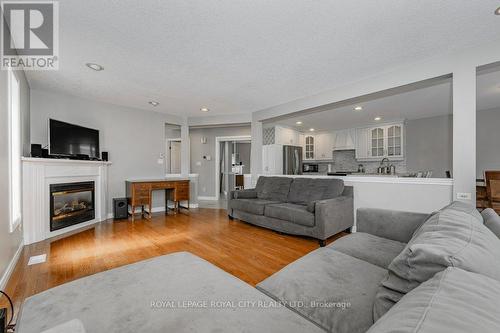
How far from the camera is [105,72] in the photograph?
2.97 metres

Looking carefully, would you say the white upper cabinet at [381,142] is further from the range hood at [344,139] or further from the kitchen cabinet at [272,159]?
the kitchen cabinet at [272,159]

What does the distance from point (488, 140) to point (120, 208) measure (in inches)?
311

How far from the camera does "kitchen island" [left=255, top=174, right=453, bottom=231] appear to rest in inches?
104

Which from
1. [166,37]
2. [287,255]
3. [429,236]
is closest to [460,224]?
[429,236]

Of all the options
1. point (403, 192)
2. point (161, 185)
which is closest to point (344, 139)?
point (403, 192)

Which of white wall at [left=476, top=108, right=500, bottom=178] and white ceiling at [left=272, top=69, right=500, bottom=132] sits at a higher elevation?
white ceiling at [left=272, top=69, right=500, bottom=132]

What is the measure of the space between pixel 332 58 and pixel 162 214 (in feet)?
14.6

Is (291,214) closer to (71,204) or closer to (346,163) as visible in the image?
(71,204)

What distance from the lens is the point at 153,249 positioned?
9.03ft

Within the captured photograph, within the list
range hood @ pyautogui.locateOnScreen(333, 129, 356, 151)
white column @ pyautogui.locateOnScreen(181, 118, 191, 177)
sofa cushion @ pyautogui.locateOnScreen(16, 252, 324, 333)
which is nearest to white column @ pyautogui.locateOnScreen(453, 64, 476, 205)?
sofa cushion @ pyautogui.locateOnScreen(16, 252, 324, 333)

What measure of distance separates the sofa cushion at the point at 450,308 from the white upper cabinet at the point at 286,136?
547 cm

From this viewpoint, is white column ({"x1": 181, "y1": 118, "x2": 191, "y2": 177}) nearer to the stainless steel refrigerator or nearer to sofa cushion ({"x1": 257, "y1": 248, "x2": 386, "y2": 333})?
the stainless steel refrigerator

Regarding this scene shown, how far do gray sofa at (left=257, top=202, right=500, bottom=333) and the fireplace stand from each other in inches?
146

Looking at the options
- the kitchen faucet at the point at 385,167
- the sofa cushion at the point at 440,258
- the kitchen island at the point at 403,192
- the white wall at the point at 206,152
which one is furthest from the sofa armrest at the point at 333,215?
the white wall at the point at 206,152
